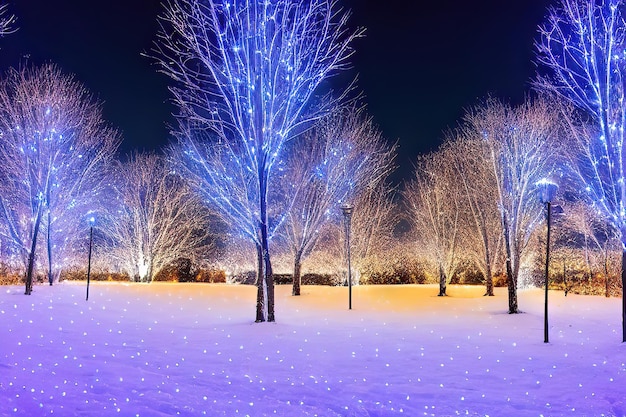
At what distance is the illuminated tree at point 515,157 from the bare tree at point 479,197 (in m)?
0.80

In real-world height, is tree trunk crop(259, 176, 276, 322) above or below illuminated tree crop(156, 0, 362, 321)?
below

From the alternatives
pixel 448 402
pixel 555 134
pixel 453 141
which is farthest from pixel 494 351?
pixel 453 141

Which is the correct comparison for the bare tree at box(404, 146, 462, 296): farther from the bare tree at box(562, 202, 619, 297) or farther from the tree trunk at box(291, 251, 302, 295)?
the tree trunk at box(291, 251, 302, 295)

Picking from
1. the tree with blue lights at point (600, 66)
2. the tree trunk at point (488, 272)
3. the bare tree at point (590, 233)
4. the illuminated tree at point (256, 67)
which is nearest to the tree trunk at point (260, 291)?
the illuminated tree at point (256, 67)

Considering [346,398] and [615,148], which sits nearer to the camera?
[346,398]

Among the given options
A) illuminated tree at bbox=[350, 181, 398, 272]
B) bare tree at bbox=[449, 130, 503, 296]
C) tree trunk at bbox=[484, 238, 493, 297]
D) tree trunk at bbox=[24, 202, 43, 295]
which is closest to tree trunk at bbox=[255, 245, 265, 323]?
bare tree at bbox=[449, 130, 503, 296]

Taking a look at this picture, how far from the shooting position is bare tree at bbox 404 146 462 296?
85.6 ft

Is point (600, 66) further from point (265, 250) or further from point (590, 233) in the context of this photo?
point (590, 233)

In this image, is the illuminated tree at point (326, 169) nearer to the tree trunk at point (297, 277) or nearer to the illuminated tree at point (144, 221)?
the tree trunk at point (297, 277)

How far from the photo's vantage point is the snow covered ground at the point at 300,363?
603 centimetres

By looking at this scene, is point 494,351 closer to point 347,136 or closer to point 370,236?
point 347,136

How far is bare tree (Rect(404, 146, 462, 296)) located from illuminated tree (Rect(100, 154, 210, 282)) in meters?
15.5

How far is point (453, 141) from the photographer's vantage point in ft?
79.5

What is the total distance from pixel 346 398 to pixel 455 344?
→ 509 cm
